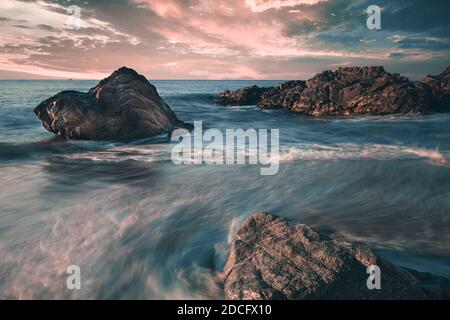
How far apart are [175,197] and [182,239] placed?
2.49 metres

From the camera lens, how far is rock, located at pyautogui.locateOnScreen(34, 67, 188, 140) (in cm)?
1608

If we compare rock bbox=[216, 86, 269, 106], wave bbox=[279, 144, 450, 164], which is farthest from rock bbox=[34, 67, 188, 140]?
rock bbox=[216, 86, 269, 106]

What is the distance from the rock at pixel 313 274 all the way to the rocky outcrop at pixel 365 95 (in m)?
27.1

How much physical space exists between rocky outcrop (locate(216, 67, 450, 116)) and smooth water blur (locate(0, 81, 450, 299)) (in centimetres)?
1449

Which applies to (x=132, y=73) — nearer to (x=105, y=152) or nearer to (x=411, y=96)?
(x=105, y=152)

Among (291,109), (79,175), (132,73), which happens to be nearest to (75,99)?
(132,73)

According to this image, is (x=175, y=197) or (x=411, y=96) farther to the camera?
(x=411, y=96)

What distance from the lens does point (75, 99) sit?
16.5 metres

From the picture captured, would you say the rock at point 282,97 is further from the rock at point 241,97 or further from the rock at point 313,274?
the rock at point 313,274

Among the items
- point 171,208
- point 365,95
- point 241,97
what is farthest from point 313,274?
point 241,97

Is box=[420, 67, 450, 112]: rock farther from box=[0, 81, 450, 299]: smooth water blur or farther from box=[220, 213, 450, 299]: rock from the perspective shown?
box=[220, 213, 450, 299]: rock

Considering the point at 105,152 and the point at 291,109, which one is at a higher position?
the point at 291,109

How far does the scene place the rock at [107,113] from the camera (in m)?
16.1

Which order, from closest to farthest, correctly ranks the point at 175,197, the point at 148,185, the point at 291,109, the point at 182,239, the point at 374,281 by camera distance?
the point at 374,281, the point at 182,239, the point at 175,197, the point at 148,185, the point at 291,109
